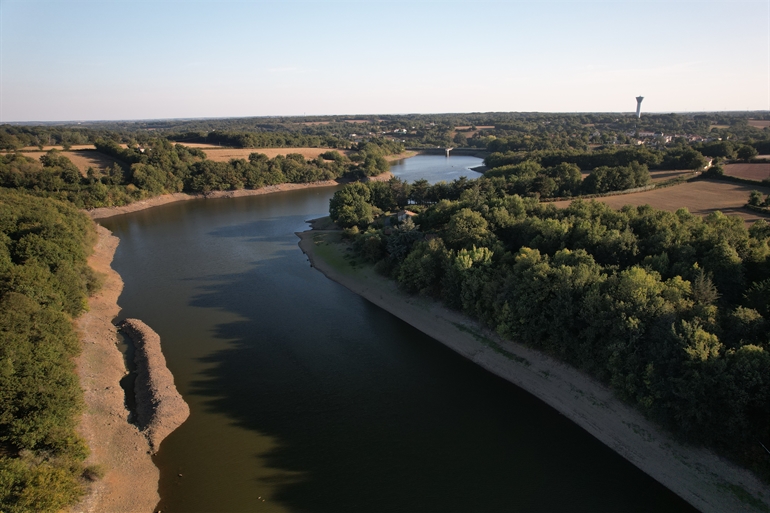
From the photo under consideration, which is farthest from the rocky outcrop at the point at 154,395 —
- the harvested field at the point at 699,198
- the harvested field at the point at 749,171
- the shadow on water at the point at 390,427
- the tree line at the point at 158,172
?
the harvested field at the point at 749,171

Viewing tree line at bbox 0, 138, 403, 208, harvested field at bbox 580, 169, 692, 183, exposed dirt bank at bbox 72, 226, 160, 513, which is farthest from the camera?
tree line at bbox 0, 138, 403, 208

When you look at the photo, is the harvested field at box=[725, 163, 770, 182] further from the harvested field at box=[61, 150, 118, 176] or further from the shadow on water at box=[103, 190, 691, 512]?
the harvested field at box=[61, 150, 118, 176]

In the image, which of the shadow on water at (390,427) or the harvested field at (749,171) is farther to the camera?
the harvested field at (749,171)

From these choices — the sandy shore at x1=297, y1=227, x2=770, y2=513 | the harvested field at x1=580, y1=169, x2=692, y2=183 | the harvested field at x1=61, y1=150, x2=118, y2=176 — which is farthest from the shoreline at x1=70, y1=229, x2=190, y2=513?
the harvested field at x1=61, y1=150, x2=118, y2=176

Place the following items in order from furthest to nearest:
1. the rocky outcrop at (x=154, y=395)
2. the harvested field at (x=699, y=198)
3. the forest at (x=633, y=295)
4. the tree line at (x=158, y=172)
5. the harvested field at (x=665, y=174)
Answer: the tree line at (x=158, y=172) → the harvested field at (x=665, y=174) → the harvested field at (x=699, y=198) → the rocky outcrop at (x=154, y=395) → the forest at (x=633, y=295)

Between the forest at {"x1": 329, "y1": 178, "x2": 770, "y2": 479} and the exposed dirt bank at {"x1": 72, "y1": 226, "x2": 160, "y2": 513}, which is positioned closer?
the exposed dirt bank at {"x1": 72, "y1": 226, "x2": 160, "y2": 513}

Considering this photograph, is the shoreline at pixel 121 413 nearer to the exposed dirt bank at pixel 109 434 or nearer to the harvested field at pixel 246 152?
the exposed dirt bank at pixel 109 434

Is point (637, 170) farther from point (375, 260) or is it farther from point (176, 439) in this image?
point (176, 439)
